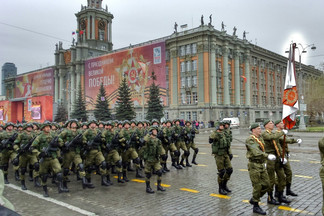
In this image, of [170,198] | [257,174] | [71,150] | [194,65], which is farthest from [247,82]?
[257,174]

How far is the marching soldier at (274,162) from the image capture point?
258 inches

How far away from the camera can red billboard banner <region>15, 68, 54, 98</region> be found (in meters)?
77.8

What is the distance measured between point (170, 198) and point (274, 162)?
114 inches

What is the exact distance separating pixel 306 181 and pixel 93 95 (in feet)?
192

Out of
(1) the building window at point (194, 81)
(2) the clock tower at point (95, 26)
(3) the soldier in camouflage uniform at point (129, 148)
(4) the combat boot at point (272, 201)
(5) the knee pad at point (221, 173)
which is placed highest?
(2) the clock tower at point (95, 26)

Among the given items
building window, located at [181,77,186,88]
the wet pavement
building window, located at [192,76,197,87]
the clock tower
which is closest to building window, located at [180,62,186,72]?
building window, located at [181,77,186,88]

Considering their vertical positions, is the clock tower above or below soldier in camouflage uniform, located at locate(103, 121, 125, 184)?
above

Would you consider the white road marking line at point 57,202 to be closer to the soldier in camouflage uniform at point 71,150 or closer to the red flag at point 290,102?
the soldier in camouflage uniform at point 71,150

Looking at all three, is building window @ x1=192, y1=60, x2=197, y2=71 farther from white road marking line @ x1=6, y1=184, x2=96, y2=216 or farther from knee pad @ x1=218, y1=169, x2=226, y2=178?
knee pad @ x1=218, y1=169, x2=226, y2=178

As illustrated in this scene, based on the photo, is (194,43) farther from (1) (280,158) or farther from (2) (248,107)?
(1) (280,158)

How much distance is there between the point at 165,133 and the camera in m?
11.1

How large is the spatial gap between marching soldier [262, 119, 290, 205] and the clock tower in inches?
2801

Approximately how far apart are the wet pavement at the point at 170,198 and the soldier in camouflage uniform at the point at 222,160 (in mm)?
325

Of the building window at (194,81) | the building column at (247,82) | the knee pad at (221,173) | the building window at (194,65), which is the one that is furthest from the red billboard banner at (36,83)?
the knee pad at (221,173)
